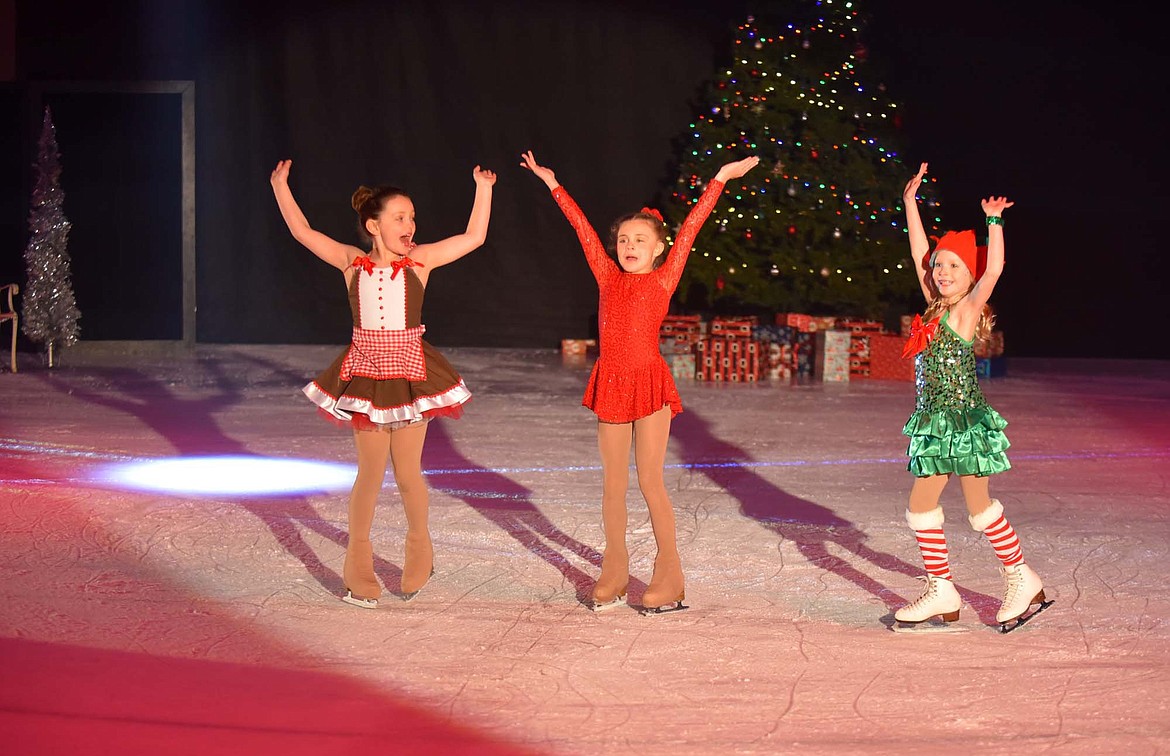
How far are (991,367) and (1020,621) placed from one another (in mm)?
7439

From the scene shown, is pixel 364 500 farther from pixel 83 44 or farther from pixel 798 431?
pixel 83 44

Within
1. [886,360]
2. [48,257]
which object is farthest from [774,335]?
[48,257]

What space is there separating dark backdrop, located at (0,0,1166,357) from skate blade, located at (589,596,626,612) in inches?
354

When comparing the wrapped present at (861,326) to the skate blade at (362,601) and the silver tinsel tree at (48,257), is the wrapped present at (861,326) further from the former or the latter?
the skate blade at (362,601)

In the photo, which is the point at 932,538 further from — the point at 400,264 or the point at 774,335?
the point at 774,335

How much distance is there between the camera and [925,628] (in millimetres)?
3836

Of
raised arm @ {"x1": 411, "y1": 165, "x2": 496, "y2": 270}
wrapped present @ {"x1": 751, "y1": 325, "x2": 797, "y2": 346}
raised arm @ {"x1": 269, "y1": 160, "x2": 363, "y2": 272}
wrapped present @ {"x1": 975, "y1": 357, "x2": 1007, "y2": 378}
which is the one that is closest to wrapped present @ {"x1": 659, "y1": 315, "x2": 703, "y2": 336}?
wrapped present @ {"x1": 751, "y1": 325, "x2": 797, "y2": 346}

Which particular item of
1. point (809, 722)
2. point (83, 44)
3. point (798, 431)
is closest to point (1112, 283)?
point (798, 431)

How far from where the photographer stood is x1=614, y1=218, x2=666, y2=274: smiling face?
4031 mm

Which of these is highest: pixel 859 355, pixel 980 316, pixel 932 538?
pixel 980 316

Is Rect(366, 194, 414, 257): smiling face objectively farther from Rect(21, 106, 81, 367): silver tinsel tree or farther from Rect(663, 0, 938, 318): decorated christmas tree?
Rect(21, 106, 81, 367): silver tinsel tree

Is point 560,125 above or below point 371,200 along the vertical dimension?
above

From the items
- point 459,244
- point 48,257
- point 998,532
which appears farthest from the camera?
point 48,257

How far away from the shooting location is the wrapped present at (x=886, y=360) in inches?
420
